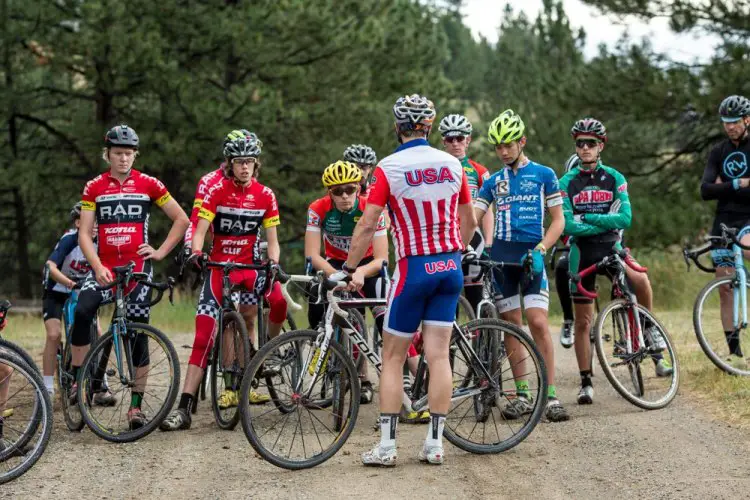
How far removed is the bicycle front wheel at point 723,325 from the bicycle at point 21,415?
5.38 meters

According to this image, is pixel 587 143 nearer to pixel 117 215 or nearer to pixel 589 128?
pixel 589 128

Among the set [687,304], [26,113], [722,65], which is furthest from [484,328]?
[26,113]

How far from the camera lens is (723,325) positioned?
10.1 m

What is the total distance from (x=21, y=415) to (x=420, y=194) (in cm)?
286

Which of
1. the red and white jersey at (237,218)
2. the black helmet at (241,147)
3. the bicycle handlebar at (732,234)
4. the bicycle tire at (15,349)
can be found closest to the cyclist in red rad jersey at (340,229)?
the red and white jersey at (237,218)

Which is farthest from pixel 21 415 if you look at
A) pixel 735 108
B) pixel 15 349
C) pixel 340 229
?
pixel 735 108

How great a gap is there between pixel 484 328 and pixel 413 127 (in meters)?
1.52

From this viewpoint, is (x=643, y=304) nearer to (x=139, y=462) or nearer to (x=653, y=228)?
(x=139, y=462)

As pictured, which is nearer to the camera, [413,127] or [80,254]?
[413,127]

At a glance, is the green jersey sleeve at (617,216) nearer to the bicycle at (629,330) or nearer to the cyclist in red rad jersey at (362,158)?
the bicycle at (629,330)

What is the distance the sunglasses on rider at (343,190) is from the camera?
8836 millimetres

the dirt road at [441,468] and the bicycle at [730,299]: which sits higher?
the bicycle at [730,299]

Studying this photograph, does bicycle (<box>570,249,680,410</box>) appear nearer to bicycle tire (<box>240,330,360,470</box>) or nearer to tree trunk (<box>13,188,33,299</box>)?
bicycle tire (<box>240,330,360,470</box>)

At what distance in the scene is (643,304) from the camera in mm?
9664
